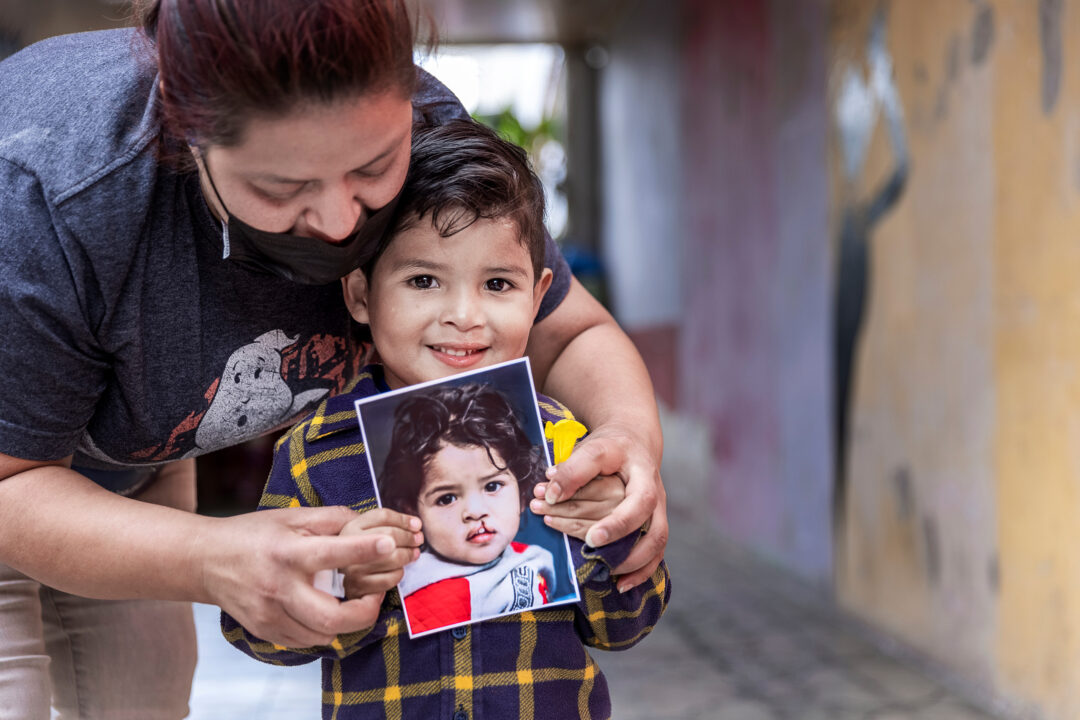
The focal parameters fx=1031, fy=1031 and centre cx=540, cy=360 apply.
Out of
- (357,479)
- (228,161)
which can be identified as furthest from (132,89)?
(357,479)

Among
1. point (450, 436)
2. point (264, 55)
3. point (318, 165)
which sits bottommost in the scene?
point (450, 436)

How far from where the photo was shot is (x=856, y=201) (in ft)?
11.9

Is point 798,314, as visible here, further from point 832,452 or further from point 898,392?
point 898,392

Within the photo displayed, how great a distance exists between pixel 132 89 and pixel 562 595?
777 mm

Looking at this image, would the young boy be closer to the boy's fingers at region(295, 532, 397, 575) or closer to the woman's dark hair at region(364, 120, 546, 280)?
the woman's dark hair at region(364, 120, 546, 280)

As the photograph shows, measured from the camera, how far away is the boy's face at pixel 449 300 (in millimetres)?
1212

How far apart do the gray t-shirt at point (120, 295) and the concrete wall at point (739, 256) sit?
3.00m

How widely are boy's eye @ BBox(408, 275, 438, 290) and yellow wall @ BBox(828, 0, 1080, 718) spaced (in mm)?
1788

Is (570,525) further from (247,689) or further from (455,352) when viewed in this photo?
(247,689)

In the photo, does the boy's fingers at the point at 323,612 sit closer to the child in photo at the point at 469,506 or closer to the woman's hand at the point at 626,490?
the child in photo at the point at 469,506

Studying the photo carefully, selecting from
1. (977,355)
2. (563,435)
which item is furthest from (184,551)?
(977,355)

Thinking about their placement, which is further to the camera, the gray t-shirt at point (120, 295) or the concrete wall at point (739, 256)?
the concrete wall at point (739, 256)

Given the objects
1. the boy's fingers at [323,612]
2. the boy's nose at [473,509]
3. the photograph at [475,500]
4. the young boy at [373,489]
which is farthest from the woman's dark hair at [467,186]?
the boy's fingers at [323,612]

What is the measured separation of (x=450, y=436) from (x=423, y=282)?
0.19 metres
